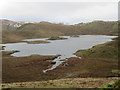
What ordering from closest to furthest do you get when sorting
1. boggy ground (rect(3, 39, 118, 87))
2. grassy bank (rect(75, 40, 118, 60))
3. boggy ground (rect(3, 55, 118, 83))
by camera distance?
boggy ground (rect(3, 39, 118, 87)) < boggy ground (rect(3, 55, 118, 83)) < grassy bank (rect(75, 40, 118, 60))

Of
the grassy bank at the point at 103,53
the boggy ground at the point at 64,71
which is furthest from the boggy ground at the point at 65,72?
the grassy bank at the point at 103,53

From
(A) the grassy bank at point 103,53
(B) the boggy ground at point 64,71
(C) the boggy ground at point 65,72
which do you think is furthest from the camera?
(A) the grassy bank at point 103,53

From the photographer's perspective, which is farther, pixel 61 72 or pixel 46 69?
pixel 46 69

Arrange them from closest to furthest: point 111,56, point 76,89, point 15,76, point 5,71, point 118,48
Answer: point 76,89 < point 15,76 < point 5,71 < point 111,56 < point 118,48

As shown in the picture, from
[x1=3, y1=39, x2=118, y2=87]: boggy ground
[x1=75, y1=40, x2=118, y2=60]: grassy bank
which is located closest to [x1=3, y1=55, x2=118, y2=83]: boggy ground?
[x1=3, y1=39, x2=118, y2=87]: boggy ground

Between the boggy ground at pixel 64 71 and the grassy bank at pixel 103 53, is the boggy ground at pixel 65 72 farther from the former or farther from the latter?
the grassy bank at pixel 103 53

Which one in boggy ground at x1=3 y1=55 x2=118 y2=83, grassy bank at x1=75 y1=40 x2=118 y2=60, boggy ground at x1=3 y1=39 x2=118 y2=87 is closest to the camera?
boggy ground at x1=3 y1=39 x2=118 y2=87

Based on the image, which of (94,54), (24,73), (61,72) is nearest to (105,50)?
(94,54)

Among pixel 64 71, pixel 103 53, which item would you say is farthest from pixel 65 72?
pixel 103 53

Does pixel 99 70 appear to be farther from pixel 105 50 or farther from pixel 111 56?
pixel 105 50

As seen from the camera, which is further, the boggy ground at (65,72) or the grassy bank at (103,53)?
the grassy bank at (103,53)

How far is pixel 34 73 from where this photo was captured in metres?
60.8

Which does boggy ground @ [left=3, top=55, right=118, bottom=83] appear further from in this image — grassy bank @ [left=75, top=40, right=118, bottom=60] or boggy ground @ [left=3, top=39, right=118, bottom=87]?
grassy bank @ [left=75, top=40, right=118, bottom=60]

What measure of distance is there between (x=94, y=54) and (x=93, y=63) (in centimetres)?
1740
